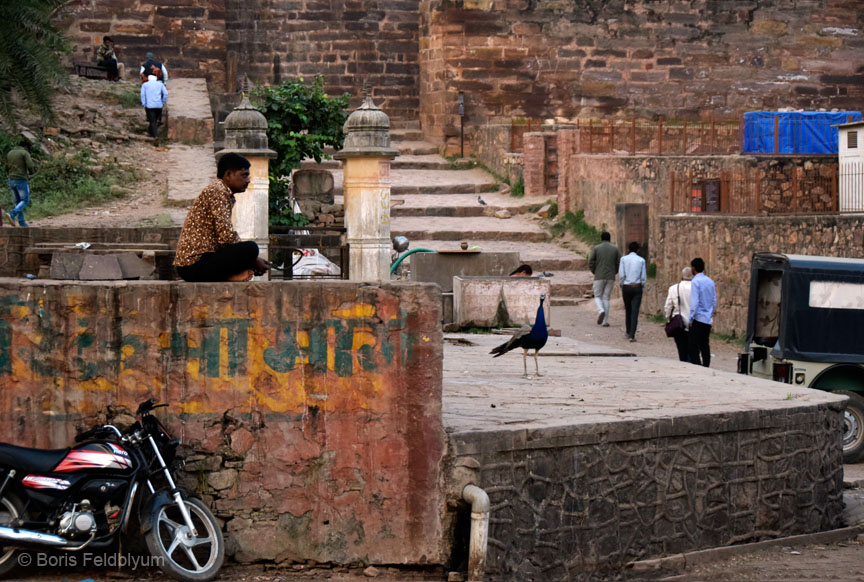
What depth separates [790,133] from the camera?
75.0 ft

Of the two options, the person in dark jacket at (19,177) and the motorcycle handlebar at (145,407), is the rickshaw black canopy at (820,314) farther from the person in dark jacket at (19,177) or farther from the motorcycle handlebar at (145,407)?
the person in dark jacket at (19,177)

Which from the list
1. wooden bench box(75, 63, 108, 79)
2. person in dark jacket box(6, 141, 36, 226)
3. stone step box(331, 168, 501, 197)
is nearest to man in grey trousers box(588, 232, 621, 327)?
stone step box(331, 168, 501, 197)

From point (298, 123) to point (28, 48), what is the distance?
145 inches

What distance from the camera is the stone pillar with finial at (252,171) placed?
46.2 feet

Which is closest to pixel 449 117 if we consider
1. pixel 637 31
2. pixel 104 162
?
pixel 637 31

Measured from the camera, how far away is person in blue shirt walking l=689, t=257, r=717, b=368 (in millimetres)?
14023

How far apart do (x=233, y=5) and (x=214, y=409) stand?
884 inches

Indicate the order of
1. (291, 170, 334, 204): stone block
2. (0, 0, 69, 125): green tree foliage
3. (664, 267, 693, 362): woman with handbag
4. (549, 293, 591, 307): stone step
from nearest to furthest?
(664, 267, 693, 362): woman with handbag < (0, 0, 69, 125): green tree foliage < (291, 170, 334, 204): stone block < (549, 293, 591, 307): stone step

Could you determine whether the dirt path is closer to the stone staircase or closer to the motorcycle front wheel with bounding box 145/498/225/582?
the stone staircase

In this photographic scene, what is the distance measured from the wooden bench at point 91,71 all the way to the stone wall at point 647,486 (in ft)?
64.3

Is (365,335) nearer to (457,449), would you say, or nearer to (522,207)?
(457,449)

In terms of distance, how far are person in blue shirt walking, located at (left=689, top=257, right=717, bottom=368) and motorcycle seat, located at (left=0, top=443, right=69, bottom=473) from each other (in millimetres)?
8635

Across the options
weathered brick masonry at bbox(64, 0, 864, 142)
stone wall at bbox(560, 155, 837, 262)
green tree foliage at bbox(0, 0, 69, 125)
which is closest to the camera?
green tree foliage at bbox(0, 0, 69, 125)

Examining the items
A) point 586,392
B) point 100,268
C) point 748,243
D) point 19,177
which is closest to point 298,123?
point 19,177
